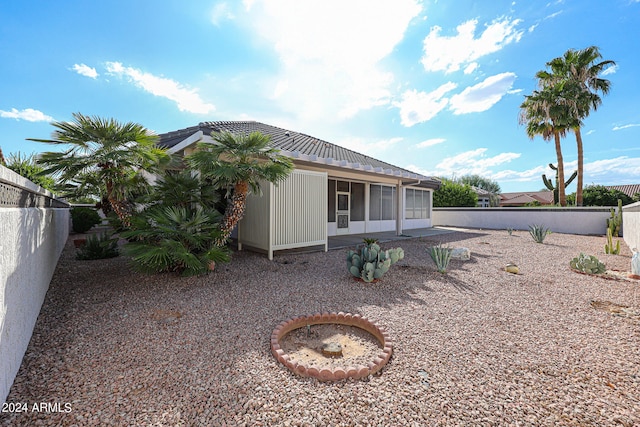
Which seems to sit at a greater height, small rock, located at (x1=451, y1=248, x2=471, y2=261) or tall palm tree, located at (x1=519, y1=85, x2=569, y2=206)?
tall palm tree, located at (x1=519, y1=85, x2=569, y2=206)

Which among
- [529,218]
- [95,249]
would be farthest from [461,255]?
[529,218]

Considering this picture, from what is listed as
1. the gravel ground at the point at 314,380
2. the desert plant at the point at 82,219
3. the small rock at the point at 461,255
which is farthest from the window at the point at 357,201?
the desert plant at the point at 82,219

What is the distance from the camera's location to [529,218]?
52.5 feet

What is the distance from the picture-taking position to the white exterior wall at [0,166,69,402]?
2.00 meters

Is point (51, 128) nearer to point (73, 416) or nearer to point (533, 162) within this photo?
point (73, 416)

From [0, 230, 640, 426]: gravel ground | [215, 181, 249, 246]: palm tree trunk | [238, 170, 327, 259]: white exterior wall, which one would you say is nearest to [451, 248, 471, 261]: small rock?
[0, 230, 640, 426]: gravel ground

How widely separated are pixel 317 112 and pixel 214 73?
397cm

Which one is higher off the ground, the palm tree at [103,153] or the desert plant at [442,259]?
the palm tree at [103,153]

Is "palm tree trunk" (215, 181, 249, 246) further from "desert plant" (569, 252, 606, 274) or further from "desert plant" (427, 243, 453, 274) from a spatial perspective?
"desert plant" (569, 252, 606, 274)

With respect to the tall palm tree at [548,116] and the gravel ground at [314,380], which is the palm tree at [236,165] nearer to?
the gravel ground at [314,380]

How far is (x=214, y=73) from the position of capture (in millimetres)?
8055

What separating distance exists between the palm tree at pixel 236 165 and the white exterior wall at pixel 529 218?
1688 cm

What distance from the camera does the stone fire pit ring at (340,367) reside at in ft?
7.55

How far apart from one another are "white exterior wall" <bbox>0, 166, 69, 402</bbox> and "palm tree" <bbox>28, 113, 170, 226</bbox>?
0.91 metres
